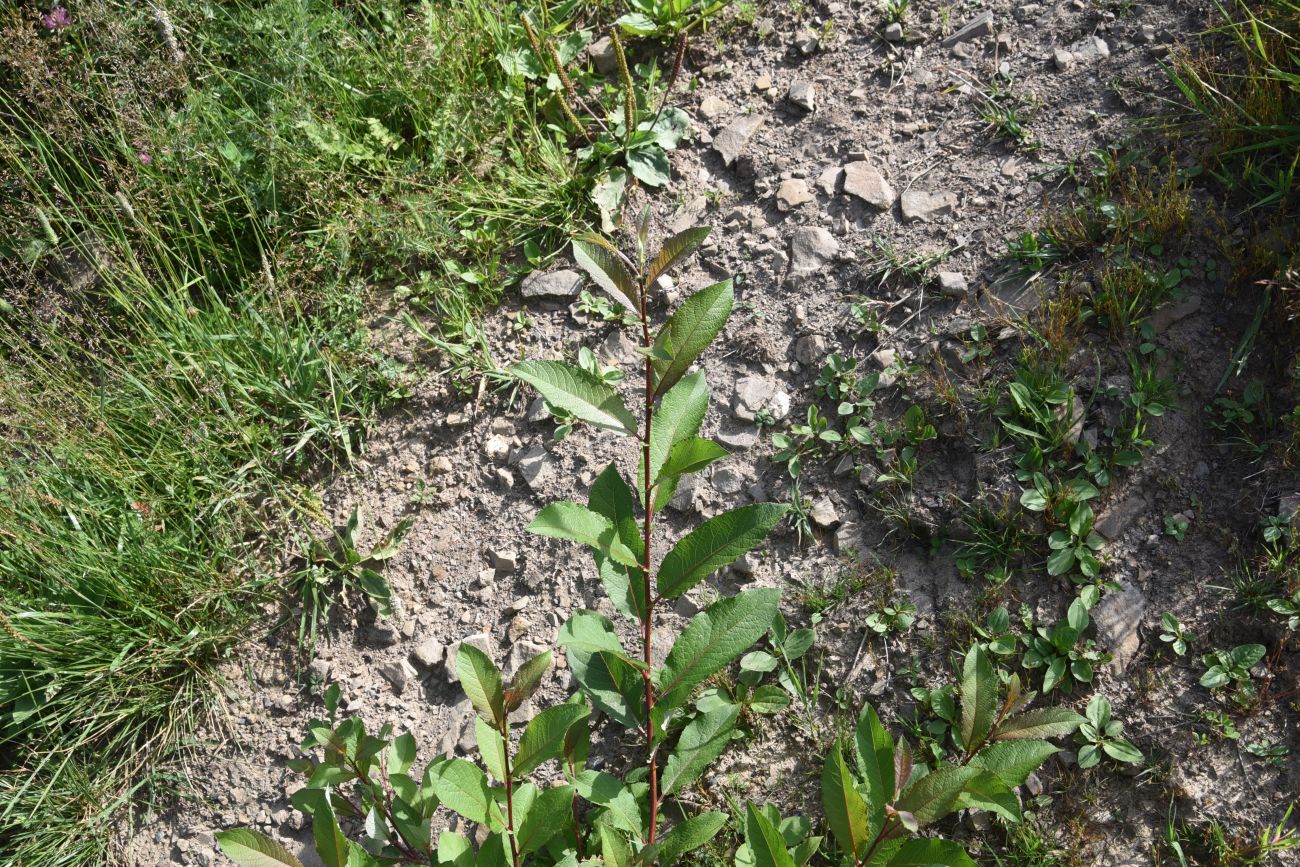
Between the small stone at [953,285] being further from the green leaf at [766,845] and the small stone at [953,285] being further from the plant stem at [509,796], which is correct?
the plant stem at [509,796]

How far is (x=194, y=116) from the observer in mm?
3854

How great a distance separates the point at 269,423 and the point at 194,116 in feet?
4.61

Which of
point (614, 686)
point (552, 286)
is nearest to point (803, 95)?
point (552, 286)

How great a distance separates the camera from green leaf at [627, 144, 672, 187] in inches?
138

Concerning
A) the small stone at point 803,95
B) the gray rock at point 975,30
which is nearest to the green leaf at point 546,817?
the small stone at point 803,95

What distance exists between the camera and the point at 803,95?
11.5 ft

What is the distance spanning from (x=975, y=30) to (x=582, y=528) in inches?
103

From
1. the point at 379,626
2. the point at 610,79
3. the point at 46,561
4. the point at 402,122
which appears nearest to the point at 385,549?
the point at 379,626

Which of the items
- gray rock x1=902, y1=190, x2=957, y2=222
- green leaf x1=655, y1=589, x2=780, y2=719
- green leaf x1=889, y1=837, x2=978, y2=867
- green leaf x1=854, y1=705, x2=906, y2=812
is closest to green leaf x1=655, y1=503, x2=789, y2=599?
green leaf x1=655, y1=589, x2=780, y2=719

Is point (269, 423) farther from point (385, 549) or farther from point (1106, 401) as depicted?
point (1106, 401)

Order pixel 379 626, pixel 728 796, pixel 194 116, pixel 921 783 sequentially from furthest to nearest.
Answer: pixel 194 116 < pixel 379 626 < pixel 728 796 < pixel 921 783

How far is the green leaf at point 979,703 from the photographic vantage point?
199cm

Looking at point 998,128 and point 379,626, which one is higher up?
point 998,128

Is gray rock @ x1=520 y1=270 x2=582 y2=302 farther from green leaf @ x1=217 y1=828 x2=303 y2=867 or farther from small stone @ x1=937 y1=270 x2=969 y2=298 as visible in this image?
green leaf @ x1=217 y1=828 x2=303 y2=867
